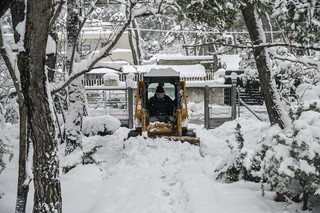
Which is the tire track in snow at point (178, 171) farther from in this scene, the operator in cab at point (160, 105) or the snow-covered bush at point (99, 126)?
the snow-covered bush at point (99, 126)

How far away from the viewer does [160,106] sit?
9.85m

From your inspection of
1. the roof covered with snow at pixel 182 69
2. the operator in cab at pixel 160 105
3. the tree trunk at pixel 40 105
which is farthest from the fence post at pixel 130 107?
the roof covered with snow at pixel 182 69

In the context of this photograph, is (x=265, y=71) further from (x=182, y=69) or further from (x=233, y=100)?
(x=182, y=69)

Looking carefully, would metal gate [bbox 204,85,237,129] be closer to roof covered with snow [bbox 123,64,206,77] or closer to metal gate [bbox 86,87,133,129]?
metal gate [bbox 86,87,133,129]

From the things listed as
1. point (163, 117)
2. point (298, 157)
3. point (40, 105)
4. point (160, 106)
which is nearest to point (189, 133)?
point (163, 117)

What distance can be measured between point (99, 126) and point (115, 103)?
10.6 feet

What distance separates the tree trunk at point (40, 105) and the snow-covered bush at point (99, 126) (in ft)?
23.6

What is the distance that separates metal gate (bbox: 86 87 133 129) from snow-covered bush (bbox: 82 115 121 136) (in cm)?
223

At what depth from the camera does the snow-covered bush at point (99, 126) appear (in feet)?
34.8

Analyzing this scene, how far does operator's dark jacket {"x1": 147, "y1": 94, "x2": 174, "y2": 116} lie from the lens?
9.86 meters

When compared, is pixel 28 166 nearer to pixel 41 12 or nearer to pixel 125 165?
pixel 41 12

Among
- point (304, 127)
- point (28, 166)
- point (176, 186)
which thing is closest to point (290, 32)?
point (304, 127)

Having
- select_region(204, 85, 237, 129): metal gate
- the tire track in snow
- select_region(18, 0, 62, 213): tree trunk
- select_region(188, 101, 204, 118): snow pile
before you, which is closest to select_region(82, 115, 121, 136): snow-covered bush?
the tire track in snow

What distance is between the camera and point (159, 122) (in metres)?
9.30
